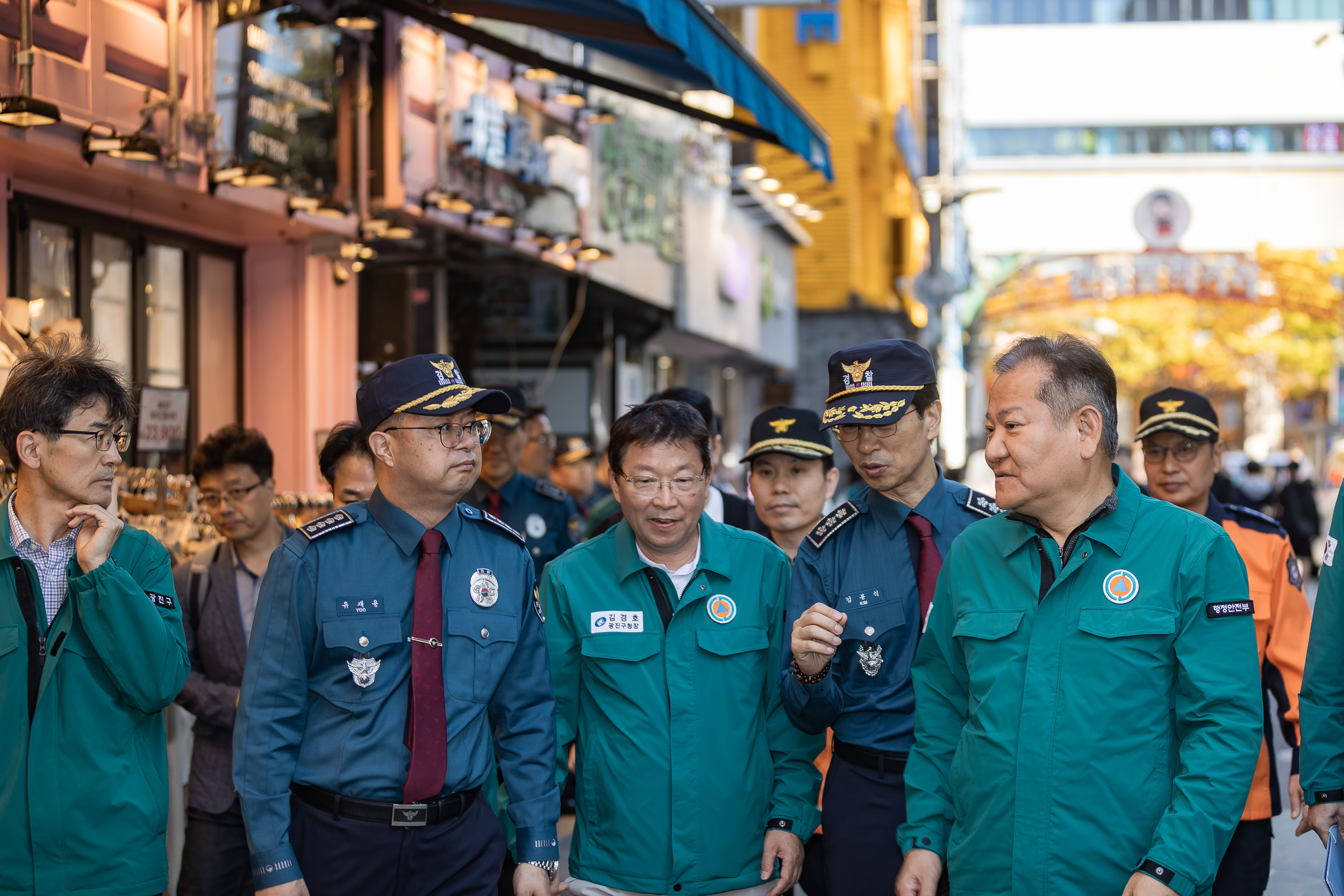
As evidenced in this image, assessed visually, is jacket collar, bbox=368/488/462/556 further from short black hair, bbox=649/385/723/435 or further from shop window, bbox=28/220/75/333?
shop window, bbox=28/220/75/333

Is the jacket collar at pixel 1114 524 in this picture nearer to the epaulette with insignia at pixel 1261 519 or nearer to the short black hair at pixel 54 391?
the epaulette with insignia at pixel 1261 519

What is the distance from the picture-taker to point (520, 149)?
1271cm

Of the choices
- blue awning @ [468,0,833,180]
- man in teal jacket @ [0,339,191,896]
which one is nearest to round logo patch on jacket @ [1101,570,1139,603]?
man in teal jacket @ [0,339,191,896]

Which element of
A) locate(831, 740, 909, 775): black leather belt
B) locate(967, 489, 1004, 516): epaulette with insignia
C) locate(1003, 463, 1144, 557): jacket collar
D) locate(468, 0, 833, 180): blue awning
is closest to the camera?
locate(1003, 463, 1144, 557): jacket collar

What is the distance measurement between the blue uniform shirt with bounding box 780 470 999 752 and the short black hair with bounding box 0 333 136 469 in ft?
6.96

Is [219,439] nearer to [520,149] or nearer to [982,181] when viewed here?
[520,149]

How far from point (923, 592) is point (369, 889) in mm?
1879

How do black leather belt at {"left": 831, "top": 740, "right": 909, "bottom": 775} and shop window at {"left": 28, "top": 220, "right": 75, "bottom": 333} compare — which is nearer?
black leather belt at {"left": 831, "top": 740, "right": 909, "bottom": 775}

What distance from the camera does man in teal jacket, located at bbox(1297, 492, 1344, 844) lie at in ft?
12.7

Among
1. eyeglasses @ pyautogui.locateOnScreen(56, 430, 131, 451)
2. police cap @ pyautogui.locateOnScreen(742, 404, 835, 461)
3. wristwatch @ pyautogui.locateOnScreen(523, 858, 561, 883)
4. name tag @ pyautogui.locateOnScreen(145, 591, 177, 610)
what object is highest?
police cap @ pyautogui.locateOnScreen(742, 404, 835, 461)

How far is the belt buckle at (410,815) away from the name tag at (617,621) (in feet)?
2.49

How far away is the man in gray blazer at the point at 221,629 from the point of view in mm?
5184

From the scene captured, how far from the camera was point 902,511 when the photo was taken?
444 cm

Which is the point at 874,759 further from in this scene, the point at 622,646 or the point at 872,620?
the point at 622,646
